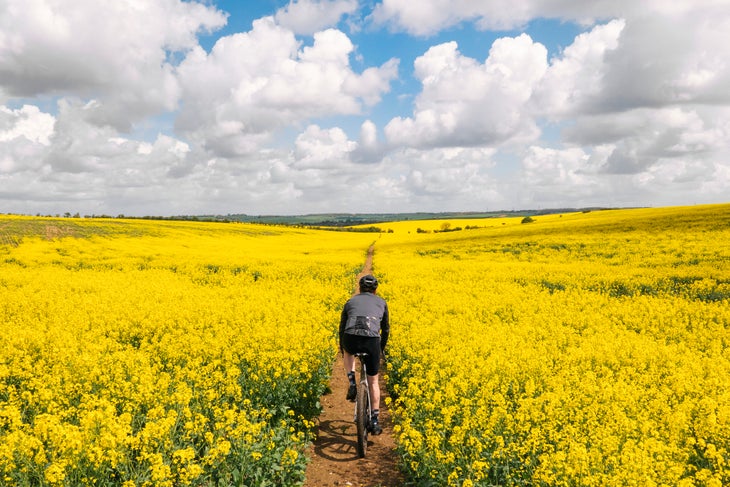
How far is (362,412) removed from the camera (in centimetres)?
708

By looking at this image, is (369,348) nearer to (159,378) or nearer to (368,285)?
(368,285)

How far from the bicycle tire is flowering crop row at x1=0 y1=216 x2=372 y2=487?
3.25 ft

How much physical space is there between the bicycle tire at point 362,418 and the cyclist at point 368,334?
216 millimetres

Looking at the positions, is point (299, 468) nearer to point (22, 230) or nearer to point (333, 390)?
point (333, 390)

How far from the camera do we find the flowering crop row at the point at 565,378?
18.7 ft

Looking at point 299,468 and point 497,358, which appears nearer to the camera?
point 299,468

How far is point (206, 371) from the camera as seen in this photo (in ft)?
26.7

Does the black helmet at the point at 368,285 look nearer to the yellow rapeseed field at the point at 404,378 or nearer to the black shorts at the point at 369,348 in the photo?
the black shorts at the point at 369,348

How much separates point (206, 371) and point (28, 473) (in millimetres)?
3220

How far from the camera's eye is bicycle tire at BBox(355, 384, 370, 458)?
707 cm

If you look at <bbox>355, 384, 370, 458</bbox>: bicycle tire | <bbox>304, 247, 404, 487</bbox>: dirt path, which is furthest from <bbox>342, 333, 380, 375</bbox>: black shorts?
<bbox>304, 247, 404, 487</bbox>: dirt path

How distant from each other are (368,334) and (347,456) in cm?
213

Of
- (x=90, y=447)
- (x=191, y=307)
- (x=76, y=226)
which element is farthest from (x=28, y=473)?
(x=76, y=226)

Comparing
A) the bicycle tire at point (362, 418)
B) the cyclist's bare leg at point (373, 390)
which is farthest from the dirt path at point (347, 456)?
the cyclist's bare leg at point (373, 390)
